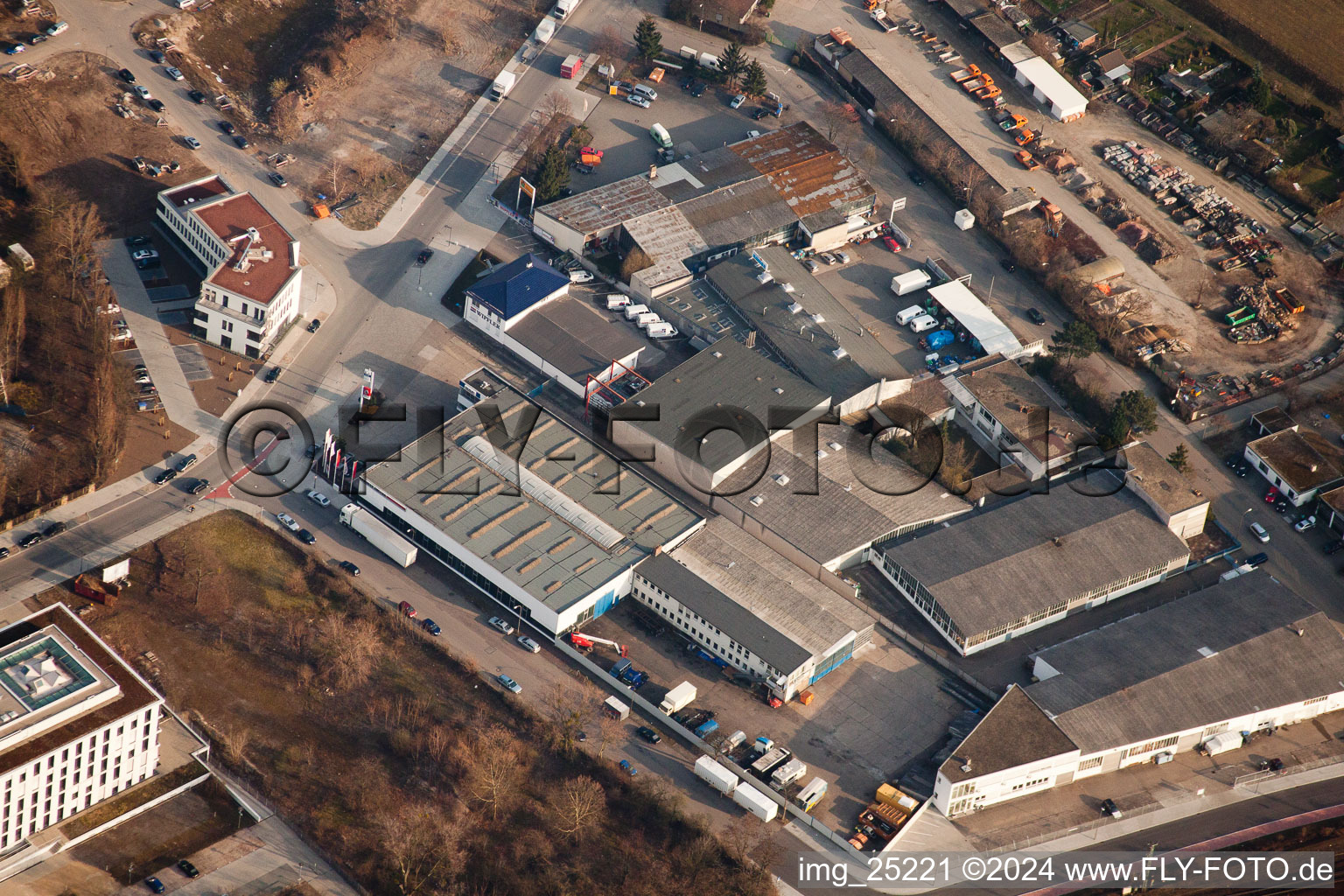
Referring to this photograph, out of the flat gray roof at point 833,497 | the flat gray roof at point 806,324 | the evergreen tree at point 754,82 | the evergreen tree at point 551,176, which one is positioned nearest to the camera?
the flat gray roof at point 833,497

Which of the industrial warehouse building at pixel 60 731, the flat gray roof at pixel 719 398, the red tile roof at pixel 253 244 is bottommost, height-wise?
the industrial warehouse building at pixel 60 731

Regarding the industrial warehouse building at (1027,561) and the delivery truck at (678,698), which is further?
the industrial warehouse building at (1027,561)

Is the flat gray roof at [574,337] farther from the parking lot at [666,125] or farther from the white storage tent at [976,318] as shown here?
the white storage tent at [976,318]

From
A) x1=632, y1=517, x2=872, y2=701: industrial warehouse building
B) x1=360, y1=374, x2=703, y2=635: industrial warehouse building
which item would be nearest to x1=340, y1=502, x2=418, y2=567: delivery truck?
x1=360, y1=374, x2=703, y2=635: industrial warehouse building

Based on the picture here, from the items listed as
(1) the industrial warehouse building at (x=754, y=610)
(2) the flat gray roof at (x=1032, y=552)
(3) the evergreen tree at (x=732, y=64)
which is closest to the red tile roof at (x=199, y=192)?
(3) the evergreen tree at (x=732, y=64)

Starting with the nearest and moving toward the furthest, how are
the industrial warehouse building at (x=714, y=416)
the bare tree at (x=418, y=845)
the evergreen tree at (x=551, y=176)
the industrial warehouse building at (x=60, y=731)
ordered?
the industrial warehouse building at (x=60, y=731) < the bare tree at (x=418, y=845) < the industrial warehouse building at (x=714, y=416) < the evergreen tree at (x=551, y=176)

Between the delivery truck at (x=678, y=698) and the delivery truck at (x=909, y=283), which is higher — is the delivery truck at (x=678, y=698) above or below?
below

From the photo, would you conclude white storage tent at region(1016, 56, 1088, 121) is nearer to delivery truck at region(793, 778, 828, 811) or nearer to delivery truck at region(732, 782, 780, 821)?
delivery truck at region(793, 778, 828, 811)
